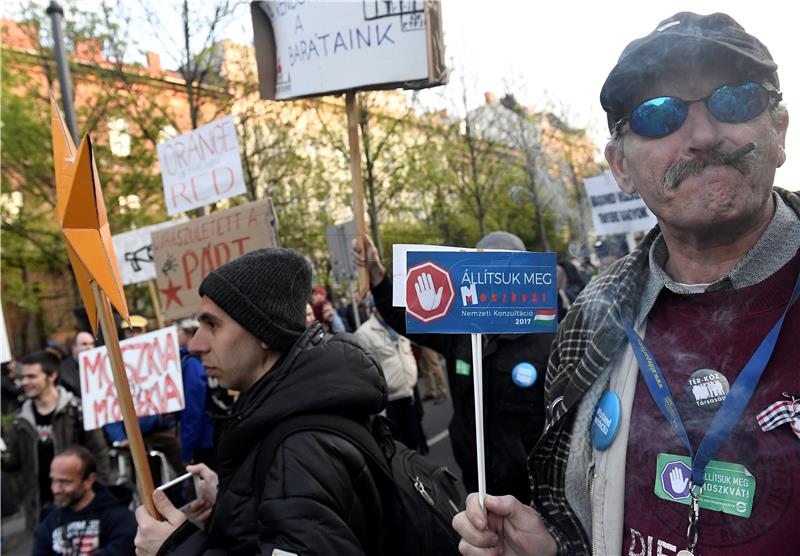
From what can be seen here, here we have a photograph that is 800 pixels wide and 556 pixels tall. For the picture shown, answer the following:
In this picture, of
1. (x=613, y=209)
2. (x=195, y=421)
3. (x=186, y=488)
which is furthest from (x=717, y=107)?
(x=613, y=209)

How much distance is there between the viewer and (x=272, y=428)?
70.6 inches

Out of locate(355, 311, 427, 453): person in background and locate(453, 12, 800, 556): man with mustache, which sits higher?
locate(453, 12, 800, 556): man with mustache

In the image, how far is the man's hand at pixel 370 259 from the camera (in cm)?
316

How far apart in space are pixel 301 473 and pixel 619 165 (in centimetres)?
108

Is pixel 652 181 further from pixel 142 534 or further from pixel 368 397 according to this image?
pixel 142 534

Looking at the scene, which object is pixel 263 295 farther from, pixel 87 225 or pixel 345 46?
pixel 345 46

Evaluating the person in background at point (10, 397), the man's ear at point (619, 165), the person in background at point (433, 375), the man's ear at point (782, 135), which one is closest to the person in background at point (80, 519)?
the man's ear at point (619, 165)

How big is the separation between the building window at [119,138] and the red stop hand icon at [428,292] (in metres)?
12.7

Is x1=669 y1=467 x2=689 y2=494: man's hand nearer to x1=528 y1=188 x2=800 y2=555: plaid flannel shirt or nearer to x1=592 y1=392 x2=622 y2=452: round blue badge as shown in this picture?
x1=592 y1=392 x2=622 y2=452: round blue badge

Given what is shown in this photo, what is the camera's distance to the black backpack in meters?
1.76

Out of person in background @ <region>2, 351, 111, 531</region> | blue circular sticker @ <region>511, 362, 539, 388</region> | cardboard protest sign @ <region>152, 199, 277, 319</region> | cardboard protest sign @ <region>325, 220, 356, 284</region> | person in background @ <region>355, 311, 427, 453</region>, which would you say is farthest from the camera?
cardboard protest sign @ <region>325, 220, 356, 284</region>

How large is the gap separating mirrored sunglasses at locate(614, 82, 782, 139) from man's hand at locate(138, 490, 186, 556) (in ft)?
5.65

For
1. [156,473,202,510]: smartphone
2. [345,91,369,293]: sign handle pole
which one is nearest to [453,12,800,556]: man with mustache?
[156,473,202,510]: smartphone

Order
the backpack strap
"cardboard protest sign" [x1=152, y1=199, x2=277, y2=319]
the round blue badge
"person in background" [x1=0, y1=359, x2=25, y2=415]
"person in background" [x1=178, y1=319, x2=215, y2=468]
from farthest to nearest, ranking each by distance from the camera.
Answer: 1. "person in background" [x1=0, y1=359, x2=25, y2=415]
2. "person in background" [x1=178, y1=319, x2=215, y2=468]
3. "cardboard protest sign" [x1=152, y1=199, x2=277, y2=319]
4. the backpack strap
5. the round blue badge
